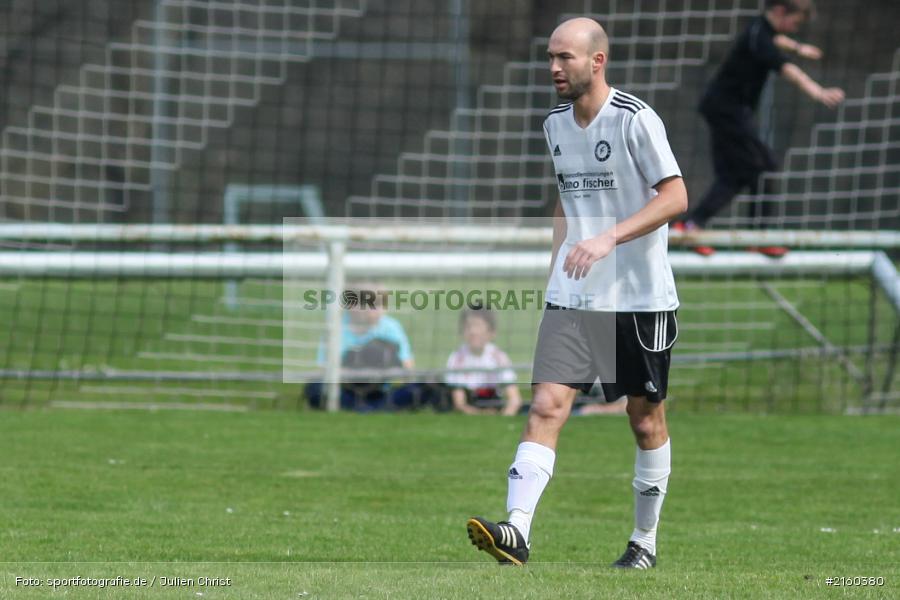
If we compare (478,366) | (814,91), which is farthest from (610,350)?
(478,366)

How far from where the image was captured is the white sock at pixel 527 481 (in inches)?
209

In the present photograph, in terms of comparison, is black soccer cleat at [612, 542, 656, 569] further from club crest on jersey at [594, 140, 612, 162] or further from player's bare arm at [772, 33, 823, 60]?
player's bare arm at [772, 33, 823, 60]

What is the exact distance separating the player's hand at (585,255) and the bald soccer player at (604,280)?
0.21 m

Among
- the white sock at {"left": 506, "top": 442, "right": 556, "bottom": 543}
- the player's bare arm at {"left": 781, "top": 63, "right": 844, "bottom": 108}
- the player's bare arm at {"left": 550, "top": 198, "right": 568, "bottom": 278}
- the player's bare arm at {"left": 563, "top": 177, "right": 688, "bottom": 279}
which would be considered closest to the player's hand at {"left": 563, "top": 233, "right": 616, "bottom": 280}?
the player's bare arm at {"left": 563, "top": 177, "right": 688, "bottom": 279}

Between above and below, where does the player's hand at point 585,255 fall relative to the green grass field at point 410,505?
above

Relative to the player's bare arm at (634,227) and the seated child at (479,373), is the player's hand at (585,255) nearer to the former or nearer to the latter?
the player's bare arm at (634,227)

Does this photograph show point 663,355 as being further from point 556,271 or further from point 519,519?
point 519,519

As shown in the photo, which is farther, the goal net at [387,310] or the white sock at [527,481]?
the goal net at [387,310]

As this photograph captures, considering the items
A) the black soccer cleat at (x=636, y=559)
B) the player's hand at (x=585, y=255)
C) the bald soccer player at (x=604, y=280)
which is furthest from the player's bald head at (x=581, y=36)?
the black soccer cleat at (x=636, y=559)

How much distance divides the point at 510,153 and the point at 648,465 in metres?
15.3

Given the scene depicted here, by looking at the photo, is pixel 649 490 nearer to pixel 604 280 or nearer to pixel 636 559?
pixel 636 559

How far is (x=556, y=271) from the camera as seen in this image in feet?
18.7

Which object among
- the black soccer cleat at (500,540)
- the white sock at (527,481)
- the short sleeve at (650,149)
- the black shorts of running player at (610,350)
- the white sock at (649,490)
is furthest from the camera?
the white sock at (649,490)

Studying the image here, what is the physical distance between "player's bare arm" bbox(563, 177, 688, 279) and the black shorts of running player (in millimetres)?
373
